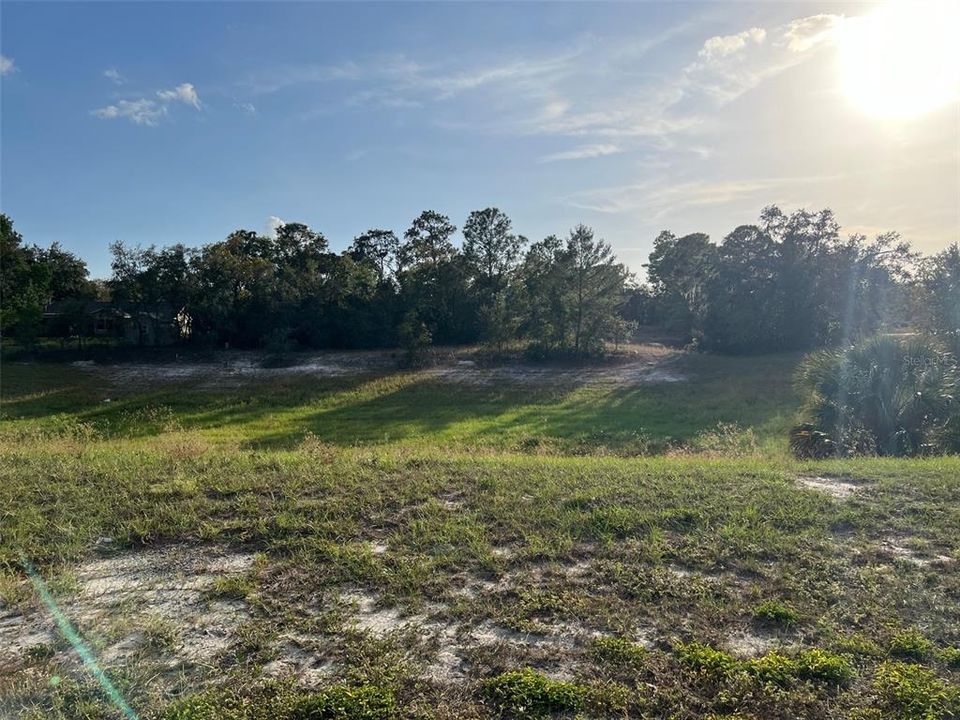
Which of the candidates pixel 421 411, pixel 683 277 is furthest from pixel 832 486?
pixel 683 277

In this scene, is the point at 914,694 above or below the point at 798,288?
below

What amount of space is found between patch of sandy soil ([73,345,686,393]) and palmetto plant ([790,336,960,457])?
14.2 m

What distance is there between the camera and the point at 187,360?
111 feet

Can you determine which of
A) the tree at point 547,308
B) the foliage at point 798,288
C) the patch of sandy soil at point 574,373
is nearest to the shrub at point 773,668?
the patch of sandy soil at point 574,373

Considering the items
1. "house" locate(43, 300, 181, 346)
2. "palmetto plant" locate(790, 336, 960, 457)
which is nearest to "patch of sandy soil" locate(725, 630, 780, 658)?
"palmetto plant" locate(790, 336, 960, 457)

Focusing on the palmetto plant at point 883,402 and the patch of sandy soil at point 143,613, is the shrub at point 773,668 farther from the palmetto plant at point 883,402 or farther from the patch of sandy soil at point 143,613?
the palmetto plant at point 883,402

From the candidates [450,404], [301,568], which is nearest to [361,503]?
[301,568]

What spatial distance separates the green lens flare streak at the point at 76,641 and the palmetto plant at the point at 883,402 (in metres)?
11.2

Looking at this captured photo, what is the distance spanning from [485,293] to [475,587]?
36.7 meters

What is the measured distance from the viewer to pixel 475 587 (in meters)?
3.91

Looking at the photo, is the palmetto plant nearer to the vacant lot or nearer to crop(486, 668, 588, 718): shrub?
the vacant lot

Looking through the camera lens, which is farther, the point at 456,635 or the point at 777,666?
the point at 456,635

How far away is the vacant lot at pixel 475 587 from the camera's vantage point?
2873 mm

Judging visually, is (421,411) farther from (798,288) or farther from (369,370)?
(798,288)
